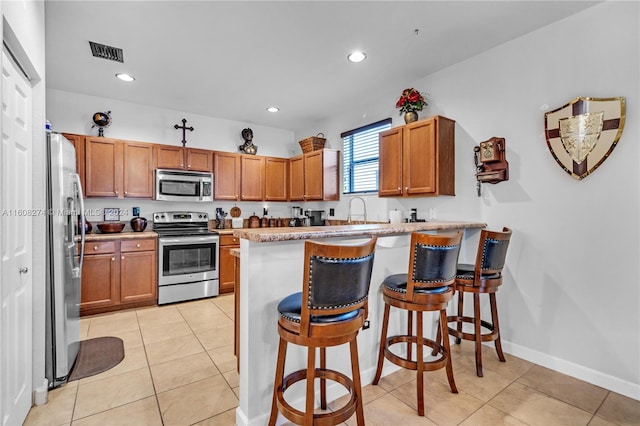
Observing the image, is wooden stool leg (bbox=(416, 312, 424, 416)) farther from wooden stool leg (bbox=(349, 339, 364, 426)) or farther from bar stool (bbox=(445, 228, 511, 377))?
bar stool (bbox=(445, 228, 511, 377))

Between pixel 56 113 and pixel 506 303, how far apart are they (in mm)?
5768

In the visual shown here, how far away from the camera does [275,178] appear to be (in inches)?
214

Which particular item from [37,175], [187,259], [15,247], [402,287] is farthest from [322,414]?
[187,259]

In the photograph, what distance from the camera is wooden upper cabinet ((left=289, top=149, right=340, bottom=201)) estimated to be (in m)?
4.76

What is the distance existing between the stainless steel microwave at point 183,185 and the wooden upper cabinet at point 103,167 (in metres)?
0.50

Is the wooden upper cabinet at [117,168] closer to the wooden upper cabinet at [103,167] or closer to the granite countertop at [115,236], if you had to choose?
the wooden upper cabinet at [103,167]

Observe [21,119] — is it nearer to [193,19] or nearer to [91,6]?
[91,6]

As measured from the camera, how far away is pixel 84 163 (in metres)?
3.93

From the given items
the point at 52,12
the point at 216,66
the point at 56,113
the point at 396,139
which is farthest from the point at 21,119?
the point at 396,139

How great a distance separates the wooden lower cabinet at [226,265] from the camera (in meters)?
4.54

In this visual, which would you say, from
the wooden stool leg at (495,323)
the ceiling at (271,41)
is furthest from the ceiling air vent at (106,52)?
the wooden stool leg at (495,323)

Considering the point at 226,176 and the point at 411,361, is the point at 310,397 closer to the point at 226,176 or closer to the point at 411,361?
the point at 411,361

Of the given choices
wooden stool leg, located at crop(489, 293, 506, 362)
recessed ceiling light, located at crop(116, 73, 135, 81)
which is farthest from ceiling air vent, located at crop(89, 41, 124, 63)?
wooden stool leg, located at crop(489, 293, 506, 362)

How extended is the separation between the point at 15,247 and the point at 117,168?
280cm
